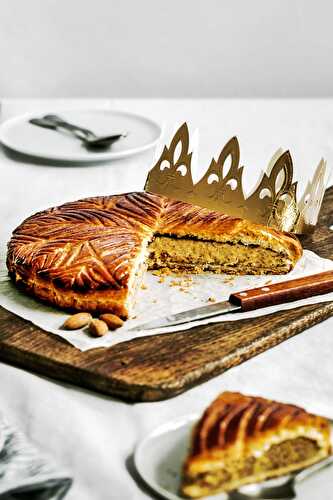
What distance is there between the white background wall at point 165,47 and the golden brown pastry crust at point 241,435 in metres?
4.07

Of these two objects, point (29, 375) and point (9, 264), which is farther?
point (9, 264)

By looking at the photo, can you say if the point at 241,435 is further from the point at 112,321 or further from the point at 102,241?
the point at 102,241

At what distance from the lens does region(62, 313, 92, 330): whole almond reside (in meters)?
2.34

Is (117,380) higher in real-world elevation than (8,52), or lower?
lower

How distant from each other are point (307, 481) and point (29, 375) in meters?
0.84

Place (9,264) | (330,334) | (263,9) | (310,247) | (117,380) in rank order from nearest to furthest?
1. (117,380)
2. (330,334)
3. (9,264)
4. (310,247)
5. (263,9)

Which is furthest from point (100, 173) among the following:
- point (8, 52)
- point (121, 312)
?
point (8, 52)

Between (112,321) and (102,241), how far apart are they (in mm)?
379

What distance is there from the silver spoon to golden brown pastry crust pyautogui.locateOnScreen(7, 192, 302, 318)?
947 mm

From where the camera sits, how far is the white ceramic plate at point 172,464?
1684mm

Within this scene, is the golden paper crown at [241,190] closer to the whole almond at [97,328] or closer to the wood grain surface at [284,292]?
the wood grain surface at [284,292]

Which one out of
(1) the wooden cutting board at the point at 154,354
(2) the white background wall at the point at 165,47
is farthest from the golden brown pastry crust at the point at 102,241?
(2) the white background wall at the point at 165,47

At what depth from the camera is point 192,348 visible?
2.25 m

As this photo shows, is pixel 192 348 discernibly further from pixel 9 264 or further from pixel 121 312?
pixel 9 264
